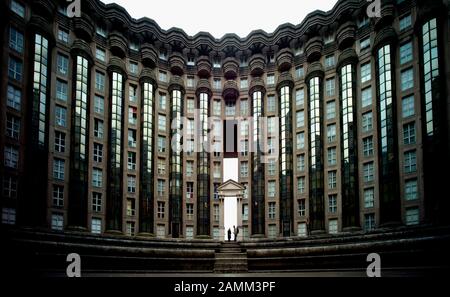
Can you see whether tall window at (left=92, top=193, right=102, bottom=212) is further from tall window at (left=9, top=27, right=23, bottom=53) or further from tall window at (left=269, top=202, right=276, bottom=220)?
tall window at (left=269, top=202, right=276, bottom=220)

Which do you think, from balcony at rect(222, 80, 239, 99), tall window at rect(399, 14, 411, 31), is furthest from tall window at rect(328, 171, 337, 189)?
balcony at rect(222, 80, 239, 99)

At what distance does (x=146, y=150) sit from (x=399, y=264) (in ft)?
115

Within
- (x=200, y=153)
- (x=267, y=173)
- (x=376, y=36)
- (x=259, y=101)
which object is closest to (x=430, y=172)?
(x=376, y=36)

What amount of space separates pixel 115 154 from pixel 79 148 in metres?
5.44

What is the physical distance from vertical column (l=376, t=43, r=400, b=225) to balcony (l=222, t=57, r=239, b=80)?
22022 millimetres

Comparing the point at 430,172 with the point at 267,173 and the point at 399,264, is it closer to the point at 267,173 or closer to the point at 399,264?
the point at 399,264

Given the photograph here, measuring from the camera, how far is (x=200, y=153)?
6116cm

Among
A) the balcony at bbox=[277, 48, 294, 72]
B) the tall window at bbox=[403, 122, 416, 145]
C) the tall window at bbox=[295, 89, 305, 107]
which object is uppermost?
the balcony at bbox=[277, 48, 294, 72]

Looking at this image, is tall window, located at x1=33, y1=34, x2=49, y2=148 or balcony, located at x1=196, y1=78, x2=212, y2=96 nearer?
tall window, located at x1=33, y1=34, x2=49, y2=148

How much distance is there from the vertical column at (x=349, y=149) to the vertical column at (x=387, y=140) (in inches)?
140

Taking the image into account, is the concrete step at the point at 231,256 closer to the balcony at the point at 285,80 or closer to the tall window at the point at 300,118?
the tall window at the point at 300,118

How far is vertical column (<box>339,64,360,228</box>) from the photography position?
164 feet

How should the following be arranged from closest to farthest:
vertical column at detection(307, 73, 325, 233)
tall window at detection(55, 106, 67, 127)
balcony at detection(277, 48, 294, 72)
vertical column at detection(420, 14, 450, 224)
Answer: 1. vertical column at detection(420, 14, 450, 224)
2. tall window at detection(55, 106, 67, 127)
3. vertical column at detection(307, 73, 325, 233)
4. balcony at detection(277, 48, 294, 72)
